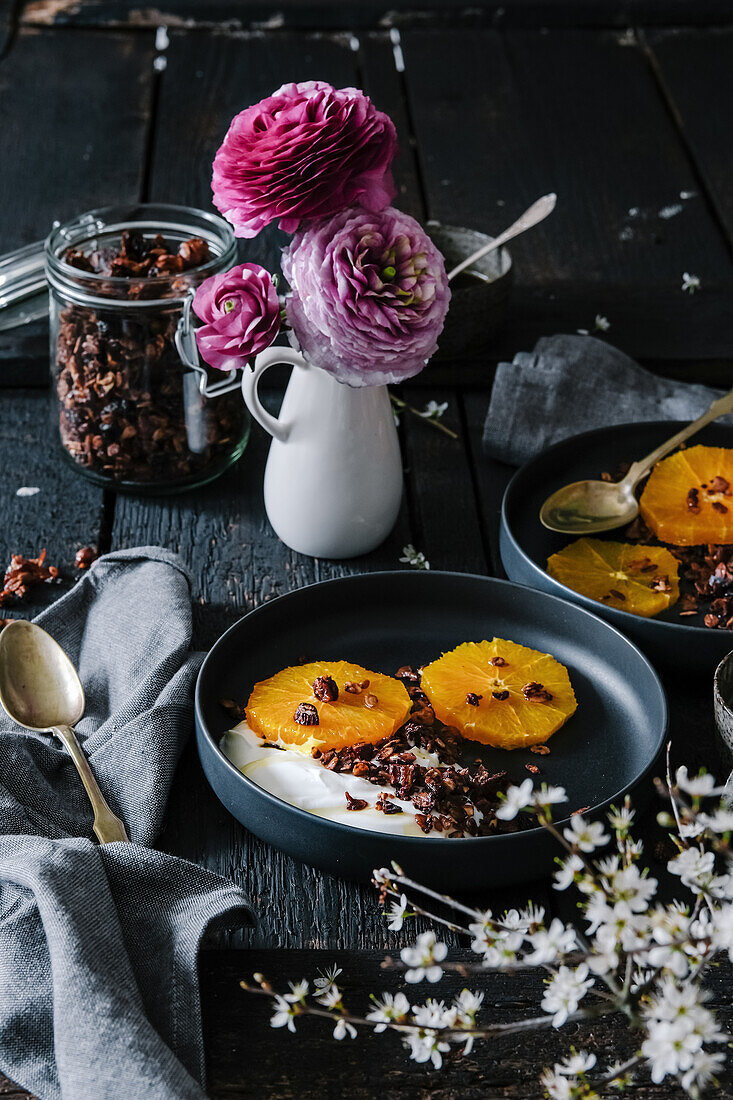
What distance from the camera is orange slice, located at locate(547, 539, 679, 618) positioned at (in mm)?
1124

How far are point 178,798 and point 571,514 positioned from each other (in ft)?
1.70

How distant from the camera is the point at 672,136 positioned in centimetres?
218

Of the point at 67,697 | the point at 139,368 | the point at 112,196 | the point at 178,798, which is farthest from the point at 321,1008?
the point at 112,196

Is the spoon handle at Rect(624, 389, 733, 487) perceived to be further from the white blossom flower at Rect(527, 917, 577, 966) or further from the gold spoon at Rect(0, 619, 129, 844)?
the white blossom flower at Rect(527, 917, 577, 966)

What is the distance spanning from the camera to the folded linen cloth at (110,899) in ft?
2.33

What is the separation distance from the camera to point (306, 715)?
928 millimetres

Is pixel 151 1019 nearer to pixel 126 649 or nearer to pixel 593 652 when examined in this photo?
pixel 126 649

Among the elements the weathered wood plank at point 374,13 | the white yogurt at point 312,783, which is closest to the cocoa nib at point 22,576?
the white yogurt at point 312,783

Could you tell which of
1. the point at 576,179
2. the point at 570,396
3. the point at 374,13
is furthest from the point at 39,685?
the point at 374,13

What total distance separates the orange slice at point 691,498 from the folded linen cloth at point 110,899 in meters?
0.50

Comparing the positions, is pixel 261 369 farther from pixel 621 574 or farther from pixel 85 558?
pixel 621 574

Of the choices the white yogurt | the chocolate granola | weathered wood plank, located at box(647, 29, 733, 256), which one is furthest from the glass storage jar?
weathered wood plank, located at box(647, 29, 733, 256)

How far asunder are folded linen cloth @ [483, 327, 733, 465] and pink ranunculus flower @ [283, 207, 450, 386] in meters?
0.36

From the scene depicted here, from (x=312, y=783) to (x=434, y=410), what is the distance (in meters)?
0.70
